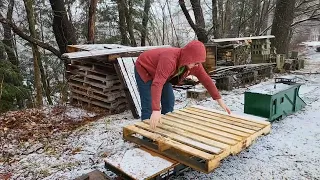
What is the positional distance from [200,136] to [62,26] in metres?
7.57

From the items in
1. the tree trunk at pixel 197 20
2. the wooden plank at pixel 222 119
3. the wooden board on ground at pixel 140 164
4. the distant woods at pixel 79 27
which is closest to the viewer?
the wooden board on ground at pixel 140 164

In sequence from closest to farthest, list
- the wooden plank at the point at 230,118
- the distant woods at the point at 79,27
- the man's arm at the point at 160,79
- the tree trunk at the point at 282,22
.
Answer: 1. the man's arm at the point at 160,79
2. the wooden plank at the point at 230,118
3. the distant woods at the point at 79,27
4. the tree trunk at the point at 282,22

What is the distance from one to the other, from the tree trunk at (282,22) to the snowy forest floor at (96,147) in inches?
253

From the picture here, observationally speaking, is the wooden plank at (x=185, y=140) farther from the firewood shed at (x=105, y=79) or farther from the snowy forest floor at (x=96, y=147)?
the firewood shed at (x=105, y=79)

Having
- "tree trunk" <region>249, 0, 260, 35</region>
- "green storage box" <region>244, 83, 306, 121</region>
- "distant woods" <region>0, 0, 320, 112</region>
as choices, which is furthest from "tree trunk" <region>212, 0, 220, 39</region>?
"green storage box" <region>244, 83, 306, 121</region>

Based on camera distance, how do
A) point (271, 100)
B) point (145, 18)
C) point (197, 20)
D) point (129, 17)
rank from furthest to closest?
point (145, 18) < point (129, 17) < point (197, 20) < point (271, 100)

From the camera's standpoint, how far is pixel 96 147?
4.67 m

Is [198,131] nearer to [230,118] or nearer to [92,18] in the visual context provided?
[230,118]

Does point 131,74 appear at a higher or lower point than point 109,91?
higher

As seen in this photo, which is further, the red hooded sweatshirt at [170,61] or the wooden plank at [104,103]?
the wooden plank at [104,103]

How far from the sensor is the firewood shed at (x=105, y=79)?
5988mm

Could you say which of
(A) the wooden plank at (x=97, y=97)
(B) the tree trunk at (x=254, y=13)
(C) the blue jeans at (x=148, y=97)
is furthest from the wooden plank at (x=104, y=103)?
(B) the tree trunk at (x=254, y=13)

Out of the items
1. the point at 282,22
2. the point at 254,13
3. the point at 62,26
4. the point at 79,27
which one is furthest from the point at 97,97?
the point at 254,13

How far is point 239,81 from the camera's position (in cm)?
866
